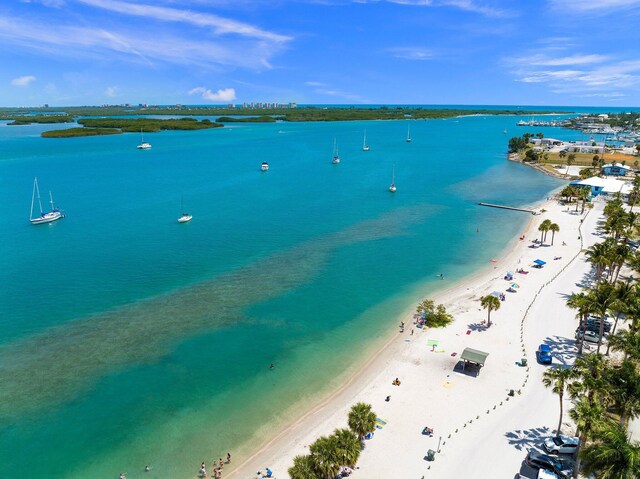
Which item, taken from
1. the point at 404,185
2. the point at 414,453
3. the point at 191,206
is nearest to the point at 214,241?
the point at 191,206

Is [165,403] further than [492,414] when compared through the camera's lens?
Yes

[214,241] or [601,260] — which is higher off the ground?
[601,260]

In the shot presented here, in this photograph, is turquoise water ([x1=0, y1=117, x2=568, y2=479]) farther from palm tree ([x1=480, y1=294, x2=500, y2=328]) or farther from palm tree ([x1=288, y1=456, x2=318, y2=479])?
palm tree ([x1=480, y1=294, x2=500, y2=328])

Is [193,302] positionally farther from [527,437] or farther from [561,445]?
[561,445]

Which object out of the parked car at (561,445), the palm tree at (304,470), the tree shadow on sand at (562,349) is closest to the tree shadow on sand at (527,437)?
the parked car at (561,445)

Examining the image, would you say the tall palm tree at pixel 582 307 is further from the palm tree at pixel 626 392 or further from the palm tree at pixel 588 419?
the palm tree at pixel 588 419

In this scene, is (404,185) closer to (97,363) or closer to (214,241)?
(214,241)

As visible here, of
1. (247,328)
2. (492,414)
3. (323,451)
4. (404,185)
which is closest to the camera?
(323,451)
